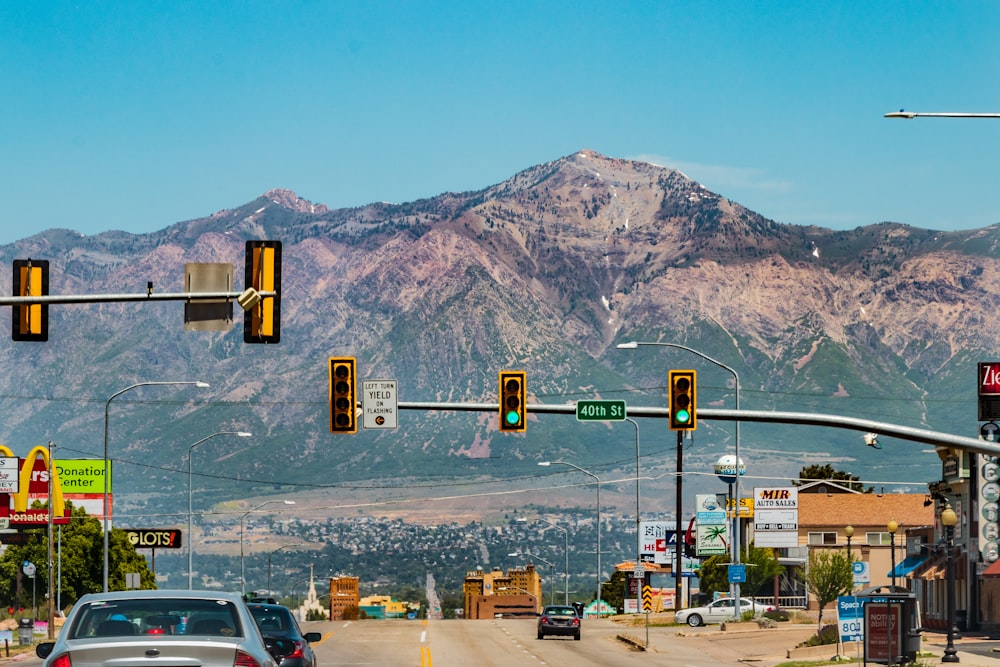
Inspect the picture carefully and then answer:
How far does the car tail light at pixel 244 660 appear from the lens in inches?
579

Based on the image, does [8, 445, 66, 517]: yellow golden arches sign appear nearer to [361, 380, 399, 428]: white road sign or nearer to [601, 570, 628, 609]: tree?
[361, 380, 399, 428]: white road sign

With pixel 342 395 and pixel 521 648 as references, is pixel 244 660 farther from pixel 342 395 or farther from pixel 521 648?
pixel 521 648

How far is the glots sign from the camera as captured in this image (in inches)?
5492

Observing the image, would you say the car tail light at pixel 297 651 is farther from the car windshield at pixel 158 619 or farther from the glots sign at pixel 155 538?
the glots sign at pixel 155 538

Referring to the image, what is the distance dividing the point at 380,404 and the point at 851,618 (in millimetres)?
13537

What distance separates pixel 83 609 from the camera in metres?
15.5

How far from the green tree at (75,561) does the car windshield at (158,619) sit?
107332 mm

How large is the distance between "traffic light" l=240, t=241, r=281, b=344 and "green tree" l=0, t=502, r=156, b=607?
97.3 meters

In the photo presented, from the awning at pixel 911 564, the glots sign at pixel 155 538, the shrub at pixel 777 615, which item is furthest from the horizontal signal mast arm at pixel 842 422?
the glots sign at pixel 155 538

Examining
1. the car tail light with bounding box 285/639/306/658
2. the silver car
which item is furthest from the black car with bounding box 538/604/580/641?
the silver car

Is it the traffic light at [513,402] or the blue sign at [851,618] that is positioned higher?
the traffic light at [513,402]

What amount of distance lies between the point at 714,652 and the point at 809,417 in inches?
989

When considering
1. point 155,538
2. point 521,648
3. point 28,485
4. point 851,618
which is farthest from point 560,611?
point 155,538

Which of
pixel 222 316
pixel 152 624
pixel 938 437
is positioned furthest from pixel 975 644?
pixel 152 624
